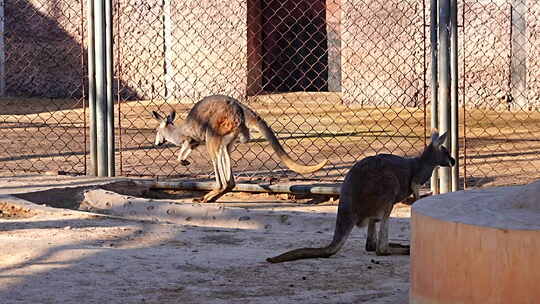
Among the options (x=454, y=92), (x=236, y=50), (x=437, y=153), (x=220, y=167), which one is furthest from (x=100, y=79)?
(x=236, y=50)

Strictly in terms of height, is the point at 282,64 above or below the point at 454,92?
above

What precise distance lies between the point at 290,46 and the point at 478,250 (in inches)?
503

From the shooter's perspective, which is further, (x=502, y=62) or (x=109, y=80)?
(x=502, y=62)

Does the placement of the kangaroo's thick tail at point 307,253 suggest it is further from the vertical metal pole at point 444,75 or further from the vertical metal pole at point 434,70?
the vertical metal pole at point 434,70

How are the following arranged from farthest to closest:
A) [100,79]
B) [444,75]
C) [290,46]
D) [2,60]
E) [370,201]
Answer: [290,46] < [2,60] < [100,79] < [444,75] < [370,201]

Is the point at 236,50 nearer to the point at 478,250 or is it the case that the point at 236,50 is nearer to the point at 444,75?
the point at 444,75

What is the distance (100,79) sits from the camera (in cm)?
828

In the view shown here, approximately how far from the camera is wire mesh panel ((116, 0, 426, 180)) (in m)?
13.4

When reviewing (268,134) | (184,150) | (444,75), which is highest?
(444,75)

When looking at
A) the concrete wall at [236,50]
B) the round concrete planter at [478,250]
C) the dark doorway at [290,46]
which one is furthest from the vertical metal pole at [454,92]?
the dark doorway at [290,46]

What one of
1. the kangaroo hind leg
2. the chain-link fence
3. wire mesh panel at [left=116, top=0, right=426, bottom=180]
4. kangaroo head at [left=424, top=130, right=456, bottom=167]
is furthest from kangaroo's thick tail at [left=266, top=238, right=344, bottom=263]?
wire mesh panel at [left=116, top=0, right=426, bottom=180]

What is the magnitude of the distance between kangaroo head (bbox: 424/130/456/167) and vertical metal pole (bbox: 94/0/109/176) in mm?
2774

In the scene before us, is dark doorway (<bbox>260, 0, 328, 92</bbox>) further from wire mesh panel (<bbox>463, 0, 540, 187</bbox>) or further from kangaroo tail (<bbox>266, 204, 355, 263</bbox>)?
kangaroo tail (<bbox>266, 204, 355, 263</bbox>)

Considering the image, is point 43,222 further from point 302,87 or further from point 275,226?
point 302,87
